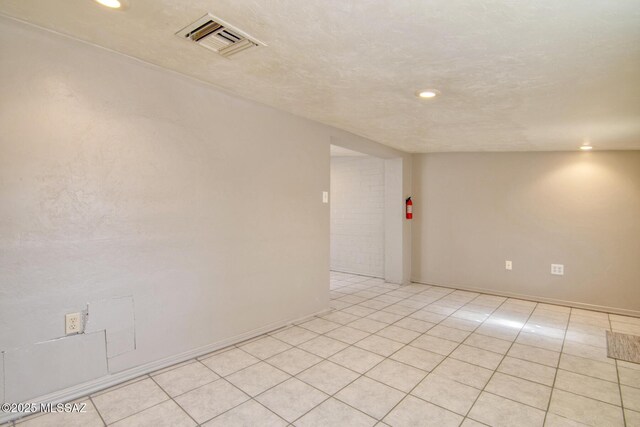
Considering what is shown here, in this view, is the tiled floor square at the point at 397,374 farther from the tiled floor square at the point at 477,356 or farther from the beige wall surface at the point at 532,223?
the beige wall surface at the point at 532,223

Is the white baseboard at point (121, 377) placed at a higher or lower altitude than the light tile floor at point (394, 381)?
higher

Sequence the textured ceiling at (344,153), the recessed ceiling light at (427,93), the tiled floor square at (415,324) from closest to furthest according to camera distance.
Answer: the recessed ceiling light at (427,93), the tiled floor square at (415,324), the textured ceiling at (344,153)

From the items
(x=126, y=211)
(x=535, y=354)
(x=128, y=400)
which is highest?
(x=126, y=211)

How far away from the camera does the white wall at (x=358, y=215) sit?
19.6 ft

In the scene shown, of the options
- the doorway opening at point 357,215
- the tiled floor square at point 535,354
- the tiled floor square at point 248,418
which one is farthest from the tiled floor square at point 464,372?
the doorway opening at point 357,215

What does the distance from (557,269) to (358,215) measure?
319 centimetres

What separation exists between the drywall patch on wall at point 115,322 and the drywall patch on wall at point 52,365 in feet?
0.15

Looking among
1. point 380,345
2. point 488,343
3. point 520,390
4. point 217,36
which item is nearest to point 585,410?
point 520,390

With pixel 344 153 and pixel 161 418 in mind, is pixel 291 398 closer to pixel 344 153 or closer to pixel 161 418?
pixel 161 418

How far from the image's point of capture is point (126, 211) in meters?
2.25

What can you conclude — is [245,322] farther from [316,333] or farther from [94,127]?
[94,127]

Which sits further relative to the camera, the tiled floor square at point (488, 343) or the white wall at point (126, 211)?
the tiled floor square at point (488, 343)

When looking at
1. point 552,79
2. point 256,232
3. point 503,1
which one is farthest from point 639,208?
point 256,232

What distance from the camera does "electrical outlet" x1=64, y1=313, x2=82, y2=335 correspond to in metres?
2.02
